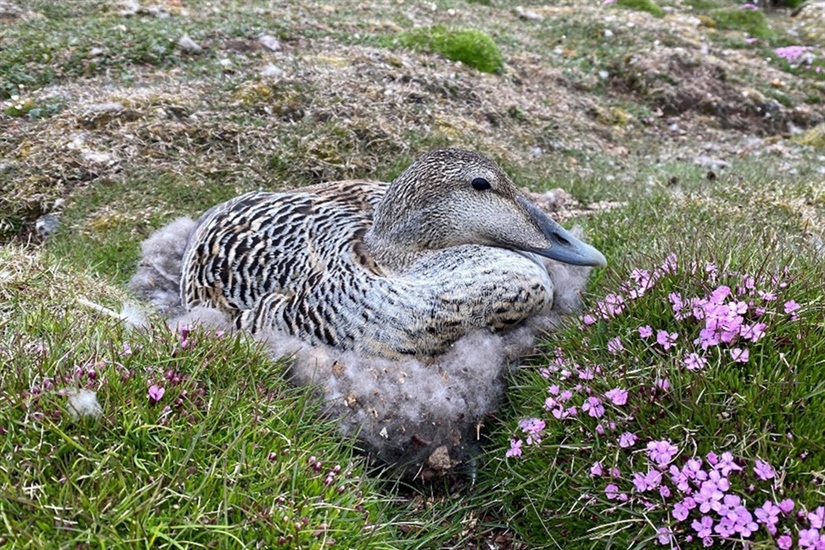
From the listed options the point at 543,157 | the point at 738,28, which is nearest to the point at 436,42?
the point at 543,157

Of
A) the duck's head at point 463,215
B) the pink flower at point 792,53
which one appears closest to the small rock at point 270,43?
the duck's head at point 463,215

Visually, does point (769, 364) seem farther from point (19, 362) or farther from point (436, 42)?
point (436, 42)

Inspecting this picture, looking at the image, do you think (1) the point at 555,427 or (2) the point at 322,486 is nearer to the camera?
(2) the point at 322,486

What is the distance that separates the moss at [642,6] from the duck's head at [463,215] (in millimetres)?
15202

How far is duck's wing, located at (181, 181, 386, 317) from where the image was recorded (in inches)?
148

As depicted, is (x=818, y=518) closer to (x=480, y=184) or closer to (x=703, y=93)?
(x=480, y=184)

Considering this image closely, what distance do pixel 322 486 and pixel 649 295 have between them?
1643 mm

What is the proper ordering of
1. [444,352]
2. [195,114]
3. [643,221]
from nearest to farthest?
[444,352] < [643,221] < [195,114]

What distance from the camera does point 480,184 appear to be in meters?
3.61

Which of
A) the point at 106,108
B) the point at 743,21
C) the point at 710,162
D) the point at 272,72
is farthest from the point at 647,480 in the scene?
the point at 743,21

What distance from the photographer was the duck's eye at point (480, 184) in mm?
3607

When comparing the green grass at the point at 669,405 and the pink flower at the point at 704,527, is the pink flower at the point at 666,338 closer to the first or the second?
the green grass at the point at 669,405

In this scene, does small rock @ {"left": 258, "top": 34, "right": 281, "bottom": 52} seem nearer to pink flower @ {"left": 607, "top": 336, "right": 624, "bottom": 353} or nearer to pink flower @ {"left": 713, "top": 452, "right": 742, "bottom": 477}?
pink flower @ {"left": 607, "top": 336, "right": 624, "bottom": 353}

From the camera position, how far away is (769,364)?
2525 millimetres
